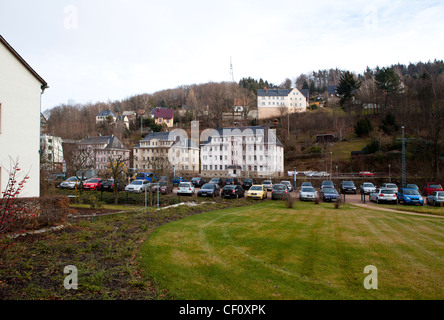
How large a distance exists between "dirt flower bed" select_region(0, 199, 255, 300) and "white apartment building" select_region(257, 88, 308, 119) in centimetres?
10171

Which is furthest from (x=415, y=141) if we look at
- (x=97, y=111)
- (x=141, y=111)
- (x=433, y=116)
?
(x=97, y=111)

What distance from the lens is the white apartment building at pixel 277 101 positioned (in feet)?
Result: 358

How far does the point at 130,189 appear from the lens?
32625 millimetres

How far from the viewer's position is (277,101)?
110438 millimetres

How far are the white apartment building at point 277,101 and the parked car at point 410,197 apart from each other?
83.0 meters

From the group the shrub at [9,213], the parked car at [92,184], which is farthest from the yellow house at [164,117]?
the shrub at [9,213]

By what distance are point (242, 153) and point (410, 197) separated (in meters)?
46.0

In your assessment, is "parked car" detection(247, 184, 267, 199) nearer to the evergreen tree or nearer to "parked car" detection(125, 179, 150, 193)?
"parked car" detection(125, 179, 150, 193)

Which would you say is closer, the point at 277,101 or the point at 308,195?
the point at 308,195

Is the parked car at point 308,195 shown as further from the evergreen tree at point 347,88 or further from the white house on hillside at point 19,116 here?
the evergreen tree at point 347,88

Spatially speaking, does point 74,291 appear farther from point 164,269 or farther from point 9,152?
point 9,152

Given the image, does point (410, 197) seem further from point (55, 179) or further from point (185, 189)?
point (55, 179)

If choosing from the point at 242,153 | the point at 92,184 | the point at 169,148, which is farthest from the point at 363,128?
the point at 92,184
